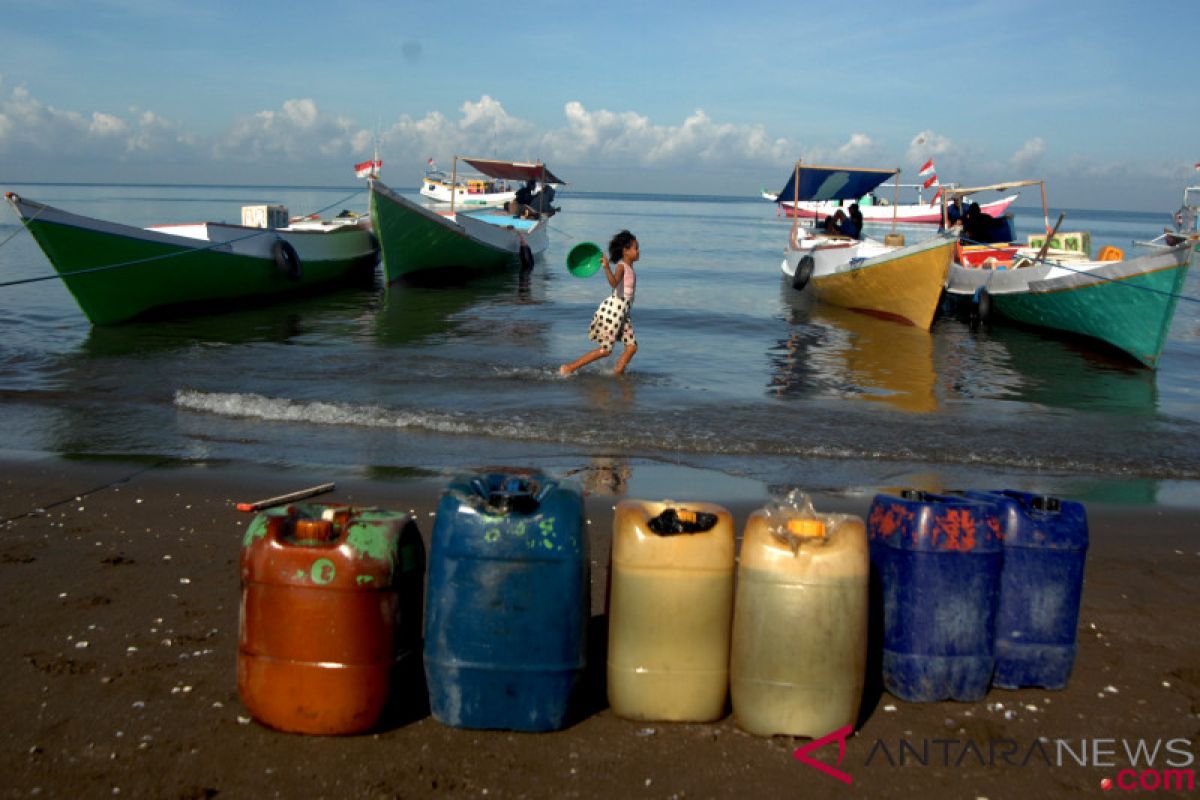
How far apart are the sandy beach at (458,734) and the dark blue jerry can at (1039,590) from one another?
0.12m

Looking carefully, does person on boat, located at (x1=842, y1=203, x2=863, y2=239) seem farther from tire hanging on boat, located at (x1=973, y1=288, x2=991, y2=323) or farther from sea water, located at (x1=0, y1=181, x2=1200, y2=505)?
tire hanging on boat, located at (x1=973, y1=288, x2=991, y2=323)

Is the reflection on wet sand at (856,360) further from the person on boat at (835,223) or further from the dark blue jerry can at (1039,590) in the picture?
the dark blue jerry can at (1039,590)

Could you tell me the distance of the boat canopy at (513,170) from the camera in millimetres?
26406

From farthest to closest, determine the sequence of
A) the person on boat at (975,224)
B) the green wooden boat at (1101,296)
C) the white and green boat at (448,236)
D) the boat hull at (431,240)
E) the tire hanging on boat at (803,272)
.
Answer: the tire hanging on boat at (803,272)
the person on boat at (975,224)
the white and green boat at (448,236)
the boat hull at (431,240)
the green wooden boat at (1101,296)

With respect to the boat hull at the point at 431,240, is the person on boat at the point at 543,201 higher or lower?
higher

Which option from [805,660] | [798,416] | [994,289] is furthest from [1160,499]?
[994,289]

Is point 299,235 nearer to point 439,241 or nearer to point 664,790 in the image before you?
point 439,241

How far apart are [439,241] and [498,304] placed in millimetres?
2856

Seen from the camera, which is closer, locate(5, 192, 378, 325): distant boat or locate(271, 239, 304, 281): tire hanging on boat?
locate(5, 192, 378, 325): distant boat

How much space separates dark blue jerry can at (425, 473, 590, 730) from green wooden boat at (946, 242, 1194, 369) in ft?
41.1

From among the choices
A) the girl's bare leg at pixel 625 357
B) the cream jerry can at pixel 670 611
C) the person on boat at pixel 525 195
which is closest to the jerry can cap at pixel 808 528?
the cream jerry can at pixel 670 611

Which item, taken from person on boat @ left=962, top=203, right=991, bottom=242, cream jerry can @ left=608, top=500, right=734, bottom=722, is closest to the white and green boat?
person on boat @ left=962, top=203, right=991, bottom=242

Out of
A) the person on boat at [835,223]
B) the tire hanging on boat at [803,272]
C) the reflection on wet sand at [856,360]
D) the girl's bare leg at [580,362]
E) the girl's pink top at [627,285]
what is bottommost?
the reflection on wet sand at [856,360]

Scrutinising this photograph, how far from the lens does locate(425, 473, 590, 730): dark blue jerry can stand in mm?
3186
